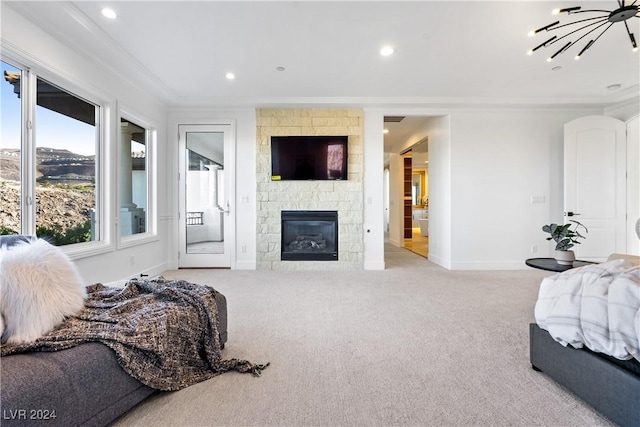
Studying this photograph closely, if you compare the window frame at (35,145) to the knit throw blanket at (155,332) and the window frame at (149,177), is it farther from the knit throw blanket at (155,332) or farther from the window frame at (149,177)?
the knit throw blanket at (155,332)

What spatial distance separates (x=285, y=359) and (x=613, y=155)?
219 inches

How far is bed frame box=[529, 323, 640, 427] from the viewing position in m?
1.17

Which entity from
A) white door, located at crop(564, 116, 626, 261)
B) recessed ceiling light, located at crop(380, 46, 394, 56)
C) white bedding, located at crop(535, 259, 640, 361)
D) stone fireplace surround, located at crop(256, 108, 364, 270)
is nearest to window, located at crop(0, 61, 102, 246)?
stone fireplace surround, located at crop(256, 108, 364, 270)

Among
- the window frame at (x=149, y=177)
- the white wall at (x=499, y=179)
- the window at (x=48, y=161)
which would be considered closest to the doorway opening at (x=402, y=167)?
the white wall at (x=499, y=179)

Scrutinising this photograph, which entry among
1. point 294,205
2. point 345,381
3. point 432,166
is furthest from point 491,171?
point 345,381

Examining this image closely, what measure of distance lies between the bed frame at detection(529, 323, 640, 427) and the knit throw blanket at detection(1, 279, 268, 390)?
5.36 ft

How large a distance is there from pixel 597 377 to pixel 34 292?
101 inches

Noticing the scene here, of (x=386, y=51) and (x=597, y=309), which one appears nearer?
(x=597, y=309)

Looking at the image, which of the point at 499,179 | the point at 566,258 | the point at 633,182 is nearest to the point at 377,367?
the point at 566,258

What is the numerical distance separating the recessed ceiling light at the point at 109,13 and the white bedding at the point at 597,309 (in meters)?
3.76

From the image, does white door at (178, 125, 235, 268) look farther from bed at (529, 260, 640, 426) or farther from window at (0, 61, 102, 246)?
bed at (529, 260, 640, 426)

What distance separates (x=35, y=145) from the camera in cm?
245

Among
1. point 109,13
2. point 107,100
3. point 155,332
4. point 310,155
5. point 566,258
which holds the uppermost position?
point 109,13

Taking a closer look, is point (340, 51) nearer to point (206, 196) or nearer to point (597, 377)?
point (206, 196)
